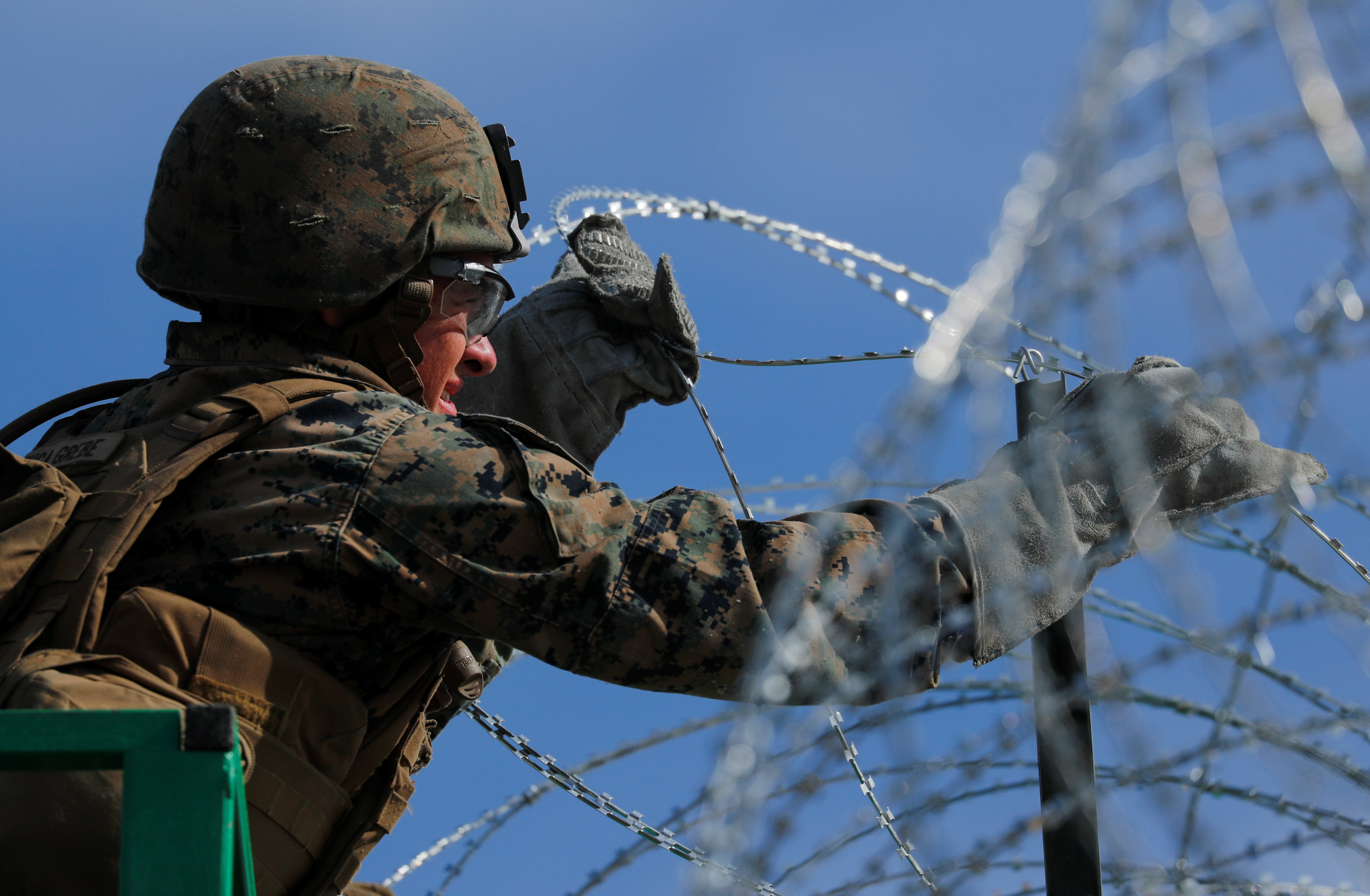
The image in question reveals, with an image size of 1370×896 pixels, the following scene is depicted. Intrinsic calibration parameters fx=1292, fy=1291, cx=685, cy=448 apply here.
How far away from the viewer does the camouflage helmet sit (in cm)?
324

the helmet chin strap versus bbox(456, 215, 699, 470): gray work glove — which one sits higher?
bbox(456, 215, 699, 470): gray work glove

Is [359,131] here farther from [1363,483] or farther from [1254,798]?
[1254,798]

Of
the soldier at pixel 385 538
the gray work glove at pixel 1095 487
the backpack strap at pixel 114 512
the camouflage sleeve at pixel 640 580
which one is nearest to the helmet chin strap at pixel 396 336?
the soldier at pixel 385 538

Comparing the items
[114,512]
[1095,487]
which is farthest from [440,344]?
[1095,487]

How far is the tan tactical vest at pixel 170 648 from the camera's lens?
2586mm

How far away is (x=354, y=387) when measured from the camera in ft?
10.7

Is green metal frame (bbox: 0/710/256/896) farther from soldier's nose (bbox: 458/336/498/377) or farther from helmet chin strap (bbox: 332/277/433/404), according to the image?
soldier's nose (bbox: 458/336/498/377)

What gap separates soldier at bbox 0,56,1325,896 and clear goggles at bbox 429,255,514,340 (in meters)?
0.08

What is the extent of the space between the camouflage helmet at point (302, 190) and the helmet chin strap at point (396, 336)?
94 mm

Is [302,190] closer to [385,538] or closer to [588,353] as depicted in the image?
[385,538]

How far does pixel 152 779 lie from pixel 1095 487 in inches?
81.8

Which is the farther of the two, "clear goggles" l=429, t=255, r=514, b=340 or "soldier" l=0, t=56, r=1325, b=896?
"clear goggles" l=429, t=255, r=514, b=340

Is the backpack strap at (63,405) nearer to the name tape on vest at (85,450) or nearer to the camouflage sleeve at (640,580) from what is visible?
the name tape on vest at (85,450)

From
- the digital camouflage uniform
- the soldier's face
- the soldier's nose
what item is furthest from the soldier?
the soldier's nose
